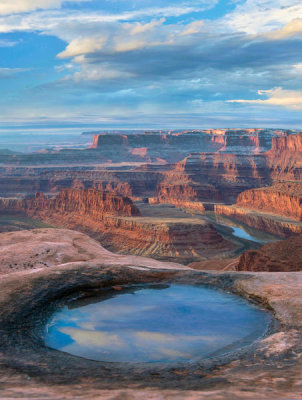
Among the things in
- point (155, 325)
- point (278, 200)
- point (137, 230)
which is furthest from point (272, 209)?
point (155, 325)

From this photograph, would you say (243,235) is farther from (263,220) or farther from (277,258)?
(277,258)

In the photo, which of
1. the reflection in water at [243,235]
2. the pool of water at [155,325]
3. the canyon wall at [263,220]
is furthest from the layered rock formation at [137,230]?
the pool of water at [155,325]

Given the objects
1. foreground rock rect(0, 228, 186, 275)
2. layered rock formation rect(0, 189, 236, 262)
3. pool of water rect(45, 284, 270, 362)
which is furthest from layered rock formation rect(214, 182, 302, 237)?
pool of water rect(45, 284, 270, 362)

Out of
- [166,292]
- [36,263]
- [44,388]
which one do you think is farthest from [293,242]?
[44,388]

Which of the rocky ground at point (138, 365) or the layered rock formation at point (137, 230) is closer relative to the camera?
the rocky ground at point (138, 365)

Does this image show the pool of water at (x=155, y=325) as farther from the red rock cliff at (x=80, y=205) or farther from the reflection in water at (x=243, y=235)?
the red rock cliff at (x=80, y=205)

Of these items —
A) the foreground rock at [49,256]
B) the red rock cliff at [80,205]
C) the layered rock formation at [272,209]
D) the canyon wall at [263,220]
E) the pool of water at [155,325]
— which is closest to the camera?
the pool of water at [155,325]

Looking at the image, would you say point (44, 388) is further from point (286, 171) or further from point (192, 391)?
point (286, 171)

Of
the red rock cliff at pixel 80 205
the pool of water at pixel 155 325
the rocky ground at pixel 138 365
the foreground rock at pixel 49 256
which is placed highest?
the rocky ground at pixel 138 365
